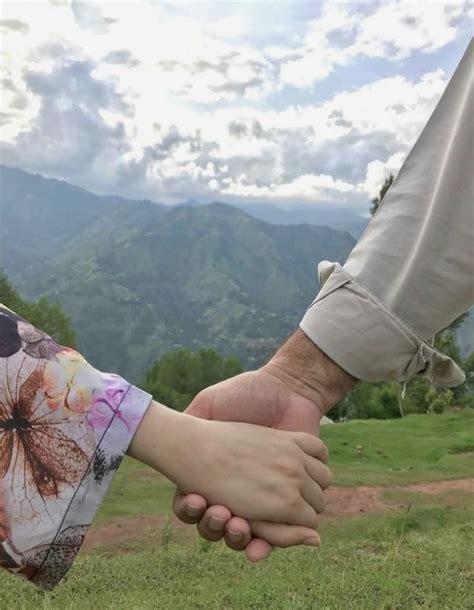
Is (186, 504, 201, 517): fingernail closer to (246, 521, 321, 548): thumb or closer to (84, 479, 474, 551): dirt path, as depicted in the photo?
(246, 521, 321, 548): thumb

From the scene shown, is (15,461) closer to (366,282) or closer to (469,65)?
(366,282)

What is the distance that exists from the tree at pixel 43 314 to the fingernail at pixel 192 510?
1482 inches

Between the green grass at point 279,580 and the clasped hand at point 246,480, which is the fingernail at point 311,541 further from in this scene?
the green grass at point 279,580

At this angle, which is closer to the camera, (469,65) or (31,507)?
(31,507)

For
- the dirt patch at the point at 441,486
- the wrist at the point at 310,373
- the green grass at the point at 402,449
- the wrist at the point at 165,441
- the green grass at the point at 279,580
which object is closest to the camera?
the wrist at the point at 165,441

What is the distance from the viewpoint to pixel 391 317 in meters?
2.32

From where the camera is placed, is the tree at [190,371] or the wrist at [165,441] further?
the tree at [190,371]

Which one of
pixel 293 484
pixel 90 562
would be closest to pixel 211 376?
pixel 90 562

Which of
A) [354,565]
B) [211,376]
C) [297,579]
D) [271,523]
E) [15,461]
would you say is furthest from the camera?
[211,376]

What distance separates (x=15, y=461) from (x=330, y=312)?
1180 mm

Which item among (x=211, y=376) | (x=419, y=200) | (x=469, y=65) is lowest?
(x=211, y=376)

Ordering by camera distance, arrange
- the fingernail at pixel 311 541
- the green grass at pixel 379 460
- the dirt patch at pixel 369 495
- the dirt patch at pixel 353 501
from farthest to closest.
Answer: the green grass at pixel 379 460
the dirt patch at pixel 369 495
the dirt patch at pixel 353 501
the fingernail at pixel 311 541

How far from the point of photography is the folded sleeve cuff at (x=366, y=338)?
7.61 ft

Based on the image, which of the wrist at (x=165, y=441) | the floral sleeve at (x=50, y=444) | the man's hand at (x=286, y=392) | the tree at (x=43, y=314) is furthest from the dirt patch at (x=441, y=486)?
the tree at (x=43, y=314)
